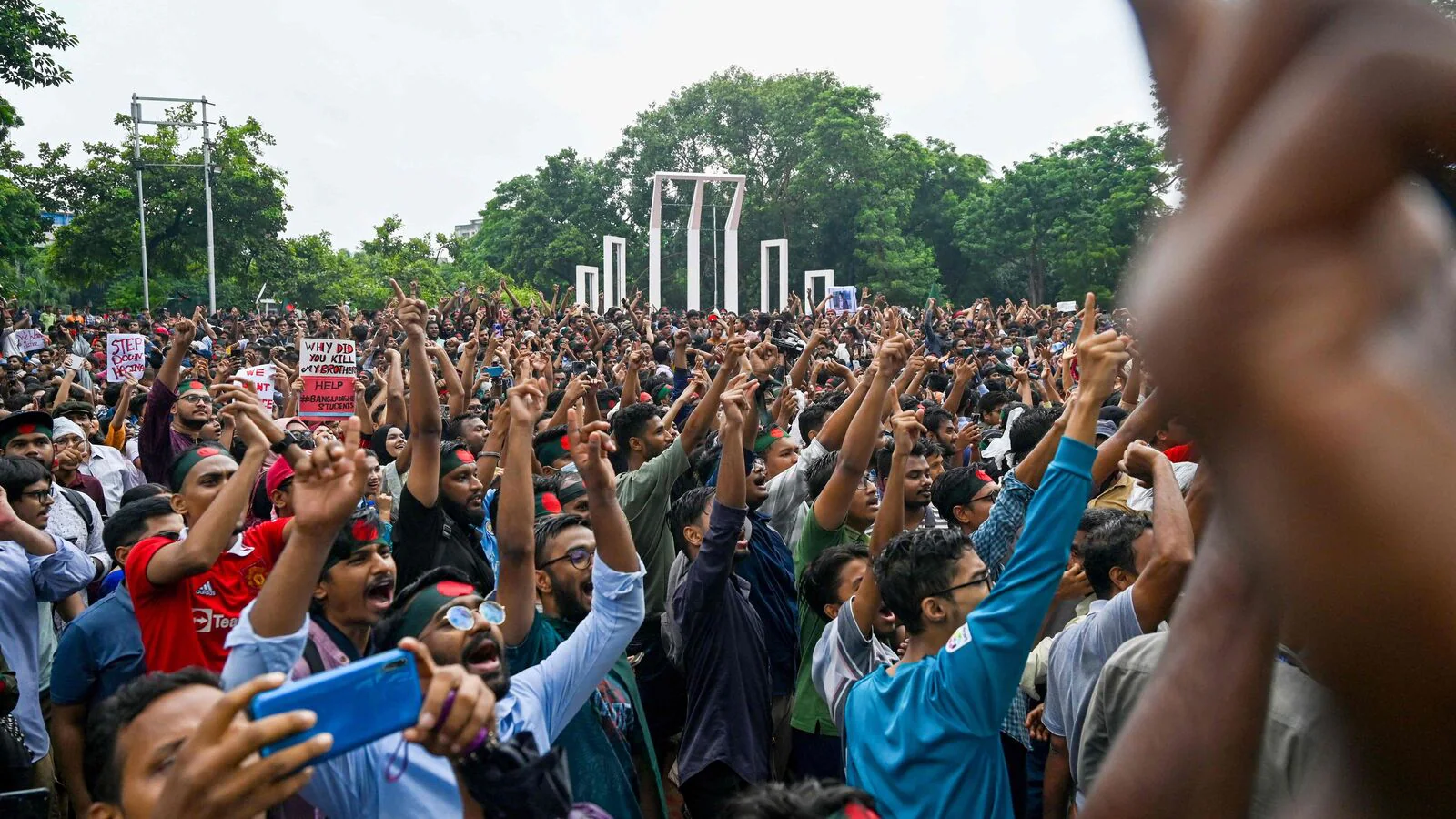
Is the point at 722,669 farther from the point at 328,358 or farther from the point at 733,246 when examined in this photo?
the point at 733,246

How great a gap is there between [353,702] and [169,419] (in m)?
6.82

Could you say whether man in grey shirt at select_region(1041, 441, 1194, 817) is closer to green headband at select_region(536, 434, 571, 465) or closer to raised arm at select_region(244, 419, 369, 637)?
raised arm at select_region(244, 419, 369, 637)

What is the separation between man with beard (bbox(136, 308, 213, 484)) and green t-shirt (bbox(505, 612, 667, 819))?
4.63 m

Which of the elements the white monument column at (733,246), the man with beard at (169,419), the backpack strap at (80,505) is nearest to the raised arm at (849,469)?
the backpack strap at (80,505)

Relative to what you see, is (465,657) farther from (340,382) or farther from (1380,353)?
(340,382)

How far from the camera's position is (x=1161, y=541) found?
305cm

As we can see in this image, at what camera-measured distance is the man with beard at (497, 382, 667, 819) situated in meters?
3.42

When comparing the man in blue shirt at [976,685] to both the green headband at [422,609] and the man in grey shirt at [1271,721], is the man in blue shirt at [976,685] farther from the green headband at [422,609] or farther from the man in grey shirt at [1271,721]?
the green headband at [422,609]

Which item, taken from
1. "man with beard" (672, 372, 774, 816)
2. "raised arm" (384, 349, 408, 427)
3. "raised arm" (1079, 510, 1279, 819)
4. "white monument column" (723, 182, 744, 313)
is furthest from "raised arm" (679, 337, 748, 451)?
"white monument column" (723, 182, 744, 313)

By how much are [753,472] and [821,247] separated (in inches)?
1940

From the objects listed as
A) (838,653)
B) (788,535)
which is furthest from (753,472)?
(838,653)

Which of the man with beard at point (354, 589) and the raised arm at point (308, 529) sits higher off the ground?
the raised arm at point (308, 529)

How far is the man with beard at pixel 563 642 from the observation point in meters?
3.42

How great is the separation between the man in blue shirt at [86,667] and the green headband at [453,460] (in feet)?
6.27
